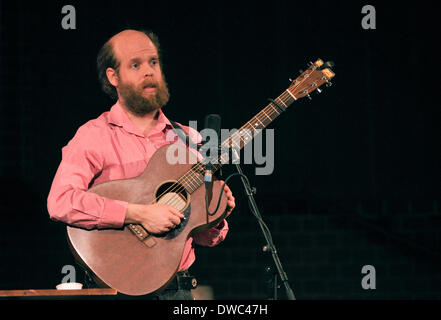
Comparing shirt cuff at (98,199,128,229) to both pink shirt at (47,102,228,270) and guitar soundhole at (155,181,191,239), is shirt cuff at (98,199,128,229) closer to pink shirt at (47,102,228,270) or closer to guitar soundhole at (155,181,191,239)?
pink shirt at (47,102,228,270)

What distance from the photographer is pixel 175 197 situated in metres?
3.67

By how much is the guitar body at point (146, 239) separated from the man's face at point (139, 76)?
1.25 ft

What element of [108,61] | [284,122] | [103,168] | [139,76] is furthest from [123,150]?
[284,122]

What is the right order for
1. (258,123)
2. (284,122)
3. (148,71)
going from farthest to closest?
(284,122), (148,71), (258,123)

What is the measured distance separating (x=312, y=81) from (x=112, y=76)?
3.99 feet

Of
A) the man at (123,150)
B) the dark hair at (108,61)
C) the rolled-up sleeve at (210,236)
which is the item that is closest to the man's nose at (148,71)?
the man at (123,150)

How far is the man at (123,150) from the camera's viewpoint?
3.50 metres

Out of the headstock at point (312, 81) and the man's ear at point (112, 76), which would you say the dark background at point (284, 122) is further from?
the headstock at point (312, 81)

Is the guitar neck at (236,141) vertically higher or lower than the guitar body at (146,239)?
higher

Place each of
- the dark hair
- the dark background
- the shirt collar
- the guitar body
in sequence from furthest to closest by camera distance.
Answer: the dark background → the dark hair → the shirt collar → the guitar body

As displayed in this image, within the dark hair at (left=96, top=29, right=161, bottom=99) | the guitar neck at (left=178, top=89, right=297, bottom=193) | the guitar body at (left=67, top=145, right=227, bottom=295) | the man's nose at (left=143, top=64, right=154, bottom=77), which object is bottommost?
the guitar body at (left=67, top=145, right=227, bottom=295)

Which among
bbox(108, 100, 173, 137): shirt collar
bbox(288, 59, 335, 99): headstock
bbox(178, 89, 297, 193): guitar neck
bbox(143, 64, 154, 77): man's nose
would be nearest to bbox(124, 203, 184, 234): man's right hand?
bbox(178, 89, 297, 193): guitar neck

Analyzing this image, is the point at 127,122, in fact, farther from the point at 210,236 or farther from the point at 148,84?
the point at 210,236

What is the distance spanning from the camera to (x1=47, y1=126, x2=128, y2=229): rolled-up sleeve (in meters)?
3.49
